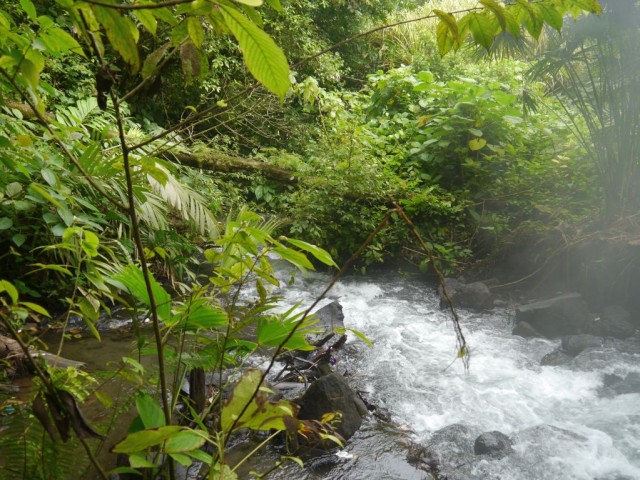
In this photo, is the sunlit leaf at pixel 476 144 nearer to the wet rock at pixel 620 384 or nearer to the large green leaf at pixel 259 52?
the wet rock at pixel 620 384

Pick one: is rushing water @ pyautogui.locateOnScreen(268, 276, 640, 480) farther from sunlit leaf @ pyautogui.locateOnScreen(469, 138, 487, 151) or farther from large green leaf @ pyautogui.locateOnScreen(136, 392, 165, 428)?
sunlit leaf @ pyautogui.locateOnScreen(469, 138, 487, 151)

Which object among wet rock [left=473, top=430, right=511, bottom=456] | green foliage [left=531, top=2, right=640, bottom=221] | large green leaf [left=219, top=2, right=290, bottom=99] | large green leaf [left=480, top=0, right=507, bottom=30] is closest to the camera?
large green leaf [left=219, top=2, right=290, bottom=99]

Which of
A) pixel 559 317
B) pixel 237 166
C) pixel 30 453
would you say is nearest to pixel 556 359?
pixel 559 317

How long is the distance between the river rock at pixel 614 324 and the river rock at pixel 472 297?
3.12 feet

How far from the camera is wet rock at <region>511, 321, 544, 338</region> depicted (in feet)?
14.5

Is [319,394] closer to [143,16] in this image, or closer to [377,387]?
[377,387]

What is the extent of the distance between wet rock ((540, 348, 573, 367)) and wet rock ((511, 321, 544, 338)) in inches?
14.1

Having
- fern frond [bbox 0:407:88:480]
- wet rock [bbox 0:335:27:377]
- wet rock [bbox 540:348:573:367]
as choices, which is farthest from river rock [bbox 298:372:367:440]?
wet rock [bbox 540:348:573:367]

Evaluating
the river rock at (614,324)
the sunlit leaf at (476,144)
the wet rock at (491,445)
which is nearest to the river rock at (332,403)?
the wet rock at (491,445)

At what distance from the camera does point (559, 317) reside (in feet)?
14.8

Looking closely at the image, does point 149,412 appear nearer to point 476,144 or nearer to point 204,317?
point 204,317

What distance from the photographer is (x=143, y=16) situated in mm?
779

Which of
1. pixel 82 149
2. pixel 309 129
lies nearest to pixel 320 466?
pixel 82 149

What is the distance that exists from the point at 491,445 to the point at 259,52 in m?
2.74
